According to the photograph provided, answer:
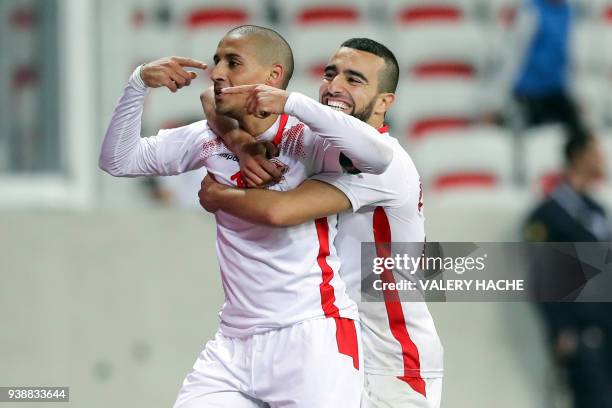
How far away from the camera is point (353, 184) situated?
3.89 m

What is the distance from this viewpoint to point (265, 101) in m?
3.56

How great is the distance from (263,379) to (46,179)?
2918 mm

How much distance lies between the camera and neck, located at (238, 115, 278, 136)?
3.92m

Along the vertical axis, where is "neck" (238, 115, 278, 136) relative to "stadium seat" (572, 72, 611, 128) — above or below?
below

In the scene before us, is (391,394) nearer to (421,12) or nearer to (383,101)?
(383,101)

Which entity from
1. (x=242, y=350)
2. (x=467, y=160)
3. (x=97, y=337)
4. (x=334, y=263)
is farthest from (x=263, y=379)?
(x=467, y=160)

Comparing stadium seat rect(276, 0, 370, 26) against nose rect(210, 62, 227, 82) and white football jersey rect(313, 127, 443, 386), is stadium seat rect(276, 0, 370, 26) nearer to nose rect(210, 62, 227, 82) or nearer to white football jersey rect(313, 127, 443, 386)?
white football jersey rect(313, 127, 443, 386)

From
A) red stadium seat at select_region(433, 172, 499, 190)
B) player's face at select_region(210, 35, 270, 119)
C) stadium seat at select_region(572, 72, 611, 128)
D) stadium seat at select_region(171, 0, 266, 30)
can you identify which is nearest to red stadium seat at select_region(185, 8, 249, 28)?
stadium seat at select_region(171, 0, 266, 30)

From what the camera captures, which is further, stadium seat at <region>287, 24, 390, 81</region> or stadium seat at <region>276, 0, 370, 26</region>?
stadium seat at <region>276, 0, 370, 26</region>

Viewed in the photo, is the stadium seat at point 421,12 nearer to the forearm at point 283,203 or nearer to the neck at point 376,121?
the neck at point 376,121

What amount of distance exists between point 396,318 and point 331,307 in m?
0.31

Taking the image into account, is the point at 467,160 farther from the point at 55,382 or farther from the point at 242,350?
the point at 242,350

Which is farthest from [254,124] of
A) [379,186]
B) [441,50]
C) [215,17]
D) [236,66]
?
[441,50]

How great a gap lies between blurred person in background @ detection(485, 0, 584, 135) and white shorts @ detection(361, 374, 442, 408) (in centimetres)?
418
